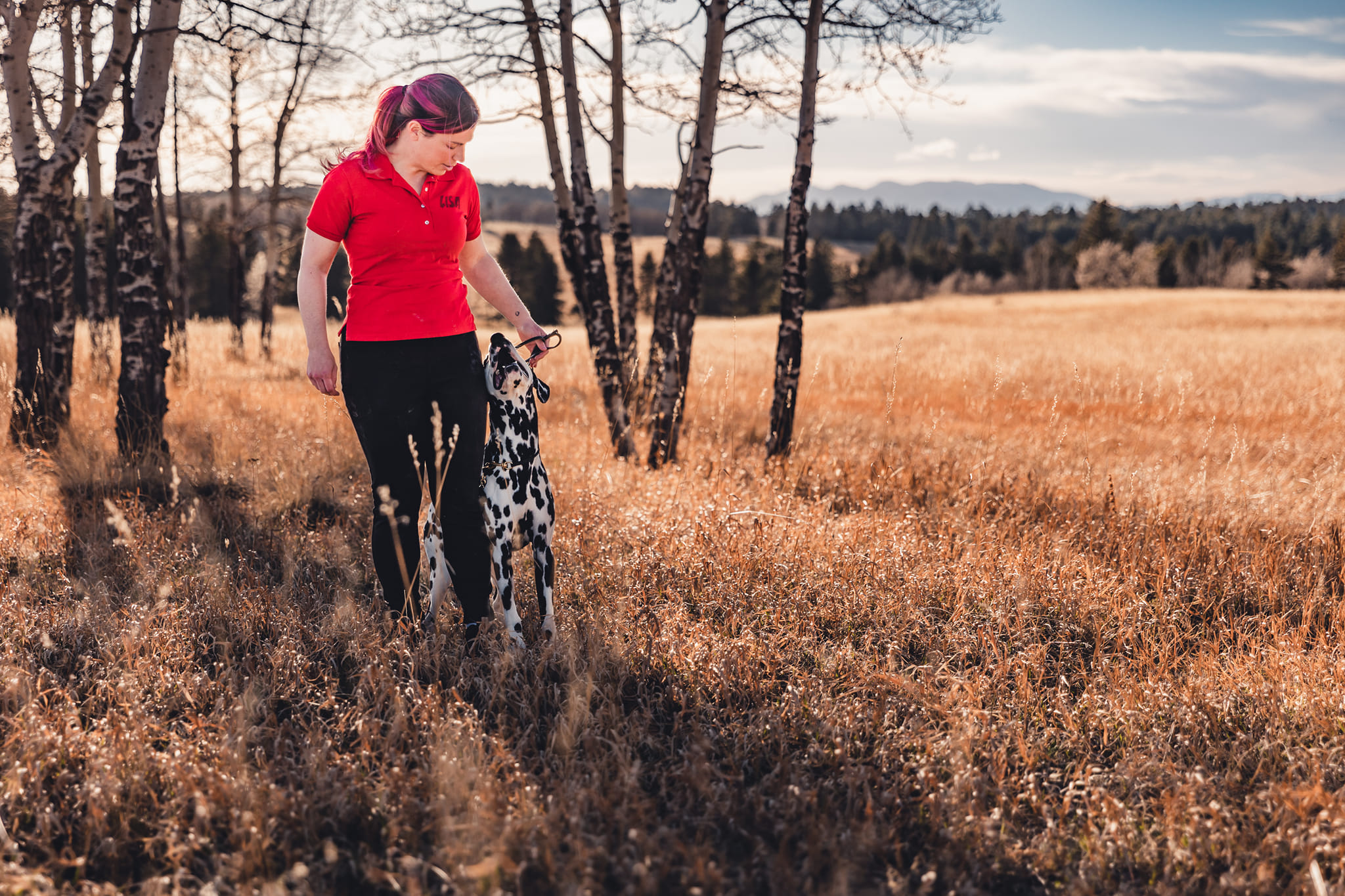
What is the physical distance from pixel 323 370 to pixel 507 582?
43.7 inches

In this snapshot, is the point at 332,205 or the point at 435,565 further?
the point at 435,565

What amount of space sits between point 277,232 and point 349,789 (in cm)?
1683

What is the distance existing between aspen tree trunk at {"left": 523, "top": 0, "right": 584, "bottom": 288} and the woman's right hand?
431 centimetres

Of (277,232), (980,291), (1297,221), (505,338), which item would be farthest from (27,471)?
(1297,221)

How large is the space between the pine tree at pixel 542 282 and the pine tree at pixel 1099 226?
152 feet

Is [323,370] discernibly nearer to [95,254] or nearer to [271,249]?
[95,254]

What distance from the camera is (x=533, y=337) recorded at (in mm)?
3320

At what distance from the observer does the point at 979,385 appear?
14.4 metres

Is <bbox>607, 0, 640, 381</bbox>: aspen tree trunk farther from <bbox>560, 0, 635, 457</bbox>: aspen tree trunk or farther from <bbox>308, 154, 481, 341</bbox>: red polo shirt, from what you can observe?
<bbox>308, 154, 481, 341</bbox>: red polo shirt

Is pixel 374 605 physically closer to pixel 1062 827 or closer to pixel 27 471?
pixel 1062 827

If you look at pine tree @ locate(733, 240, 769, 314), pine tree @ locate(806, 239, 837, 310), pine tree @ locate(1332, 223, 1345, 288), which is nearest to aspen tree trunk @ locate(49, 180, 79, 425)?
pine tree @ locate(733, 240, 769, 314)

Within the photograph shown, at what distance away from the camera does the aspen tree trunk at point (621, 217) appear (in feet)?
25.3

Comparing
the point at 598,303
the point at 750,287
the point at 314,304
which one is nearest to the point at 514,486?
the point at 314,304

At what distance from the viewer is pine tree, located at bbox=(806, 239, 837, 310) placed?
61.9m
